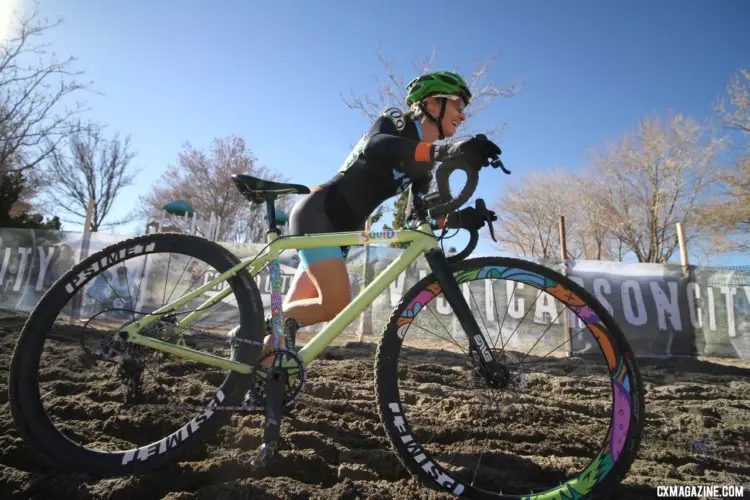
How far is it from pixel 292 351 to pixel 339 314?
0.30 meters

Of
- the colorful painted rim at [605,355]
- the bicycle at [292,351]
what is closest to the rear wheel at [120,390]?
the bicycle at [292,351]

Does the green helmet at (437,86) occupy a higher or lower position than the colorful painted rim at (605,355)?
higher

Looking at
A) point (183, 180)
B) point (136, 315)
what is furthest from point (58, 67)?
point (136, 315)

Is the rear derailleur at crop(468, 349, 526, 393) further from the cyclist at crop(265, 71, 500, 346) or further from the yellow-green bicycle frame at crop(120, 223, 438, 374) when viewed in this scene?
the cyclist at crop(265, 71, 500, 346)

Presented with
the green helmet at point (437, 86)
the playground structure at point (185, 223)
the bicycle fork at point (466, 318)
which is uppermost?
the playground structure at point (185, 223)

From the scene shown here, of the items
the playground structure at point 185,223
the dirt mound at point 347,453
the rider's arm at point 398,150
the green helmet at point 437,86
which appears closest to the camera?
the dirt mound at point 347,453

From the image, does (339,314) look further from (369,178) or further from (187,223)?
(187,223)

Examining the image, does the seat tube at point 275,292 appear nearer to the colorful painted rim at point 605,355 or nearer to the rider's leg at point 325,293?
the rider's leg at point 325,293

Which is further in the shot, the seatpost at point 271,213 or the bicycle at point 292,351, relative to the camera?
the seatpost at point 271,213

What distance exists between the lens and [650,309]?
7633 mm

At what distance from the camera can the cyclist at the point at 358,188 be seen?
2.37 metres

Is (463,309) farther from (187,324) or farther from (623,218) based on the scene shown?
(623,218)

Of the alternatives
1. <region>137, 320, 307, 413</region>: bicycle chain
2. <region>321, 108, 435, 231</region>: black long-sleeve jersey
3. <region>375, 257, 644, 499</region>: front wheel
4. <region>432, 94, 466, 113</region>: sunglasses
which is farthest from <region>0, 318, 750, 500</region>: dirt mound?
<region>432, 94, 466, 113</region>: sunglasses

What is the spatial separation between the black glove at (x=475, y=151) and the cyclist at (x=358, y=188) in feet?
1.36
